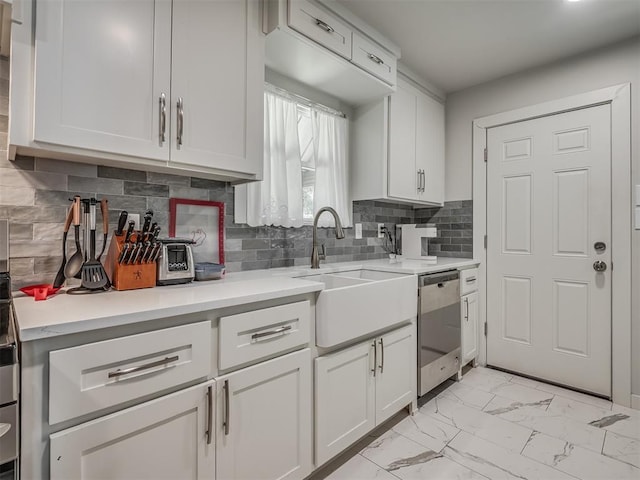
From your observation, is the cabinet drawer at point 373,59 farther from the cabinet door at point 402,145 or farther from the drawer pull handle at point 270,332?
the drawer pull handle at point 270,332

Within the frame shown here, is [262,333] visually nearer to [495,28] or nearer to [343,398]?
[343,398]

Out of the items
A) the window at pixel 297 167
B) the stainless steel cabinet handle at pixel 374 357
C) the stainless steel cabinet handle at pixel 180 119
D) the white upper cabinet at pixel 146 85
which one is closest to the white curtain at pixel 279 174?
the window at pixel 297 167

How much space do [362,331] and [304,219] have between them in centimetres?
100

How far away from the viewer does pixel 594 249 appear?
2.40m

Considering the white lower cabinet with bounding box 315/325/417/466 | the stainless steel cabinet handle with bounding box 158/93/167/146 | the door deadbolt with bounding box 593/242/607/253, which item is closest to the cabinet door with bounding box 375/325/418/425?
the white lower cabinet with bounding box 315/325/417/466

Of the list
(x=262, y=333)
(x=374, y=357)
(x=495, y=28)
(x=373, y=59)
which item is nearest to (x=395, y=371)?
(x=374, y=357)

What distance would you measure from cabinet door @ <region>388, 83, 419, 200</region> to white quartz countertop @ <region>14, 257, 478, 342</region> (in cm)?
149

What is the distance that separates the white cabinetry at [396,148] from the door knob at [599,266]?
1285mm

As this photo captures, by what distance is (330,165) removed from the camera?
254 cm

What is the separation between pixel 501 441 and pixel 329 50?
2.42m

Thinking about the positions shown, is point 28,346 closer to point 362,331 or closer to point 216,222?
point 216,222

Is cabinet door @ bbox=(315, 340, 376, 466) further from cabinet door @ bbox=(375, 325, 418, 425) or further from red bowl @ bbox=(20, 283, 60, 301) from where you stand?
red bowl @ bbox=(20, 283, 60, 301)

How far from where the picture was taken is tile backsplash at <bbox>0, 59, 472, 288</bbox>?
A: 4.10ft

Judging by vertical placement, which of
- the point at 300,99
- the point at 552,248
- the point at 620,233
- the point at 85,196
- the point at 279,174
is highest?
the point at 300,99
